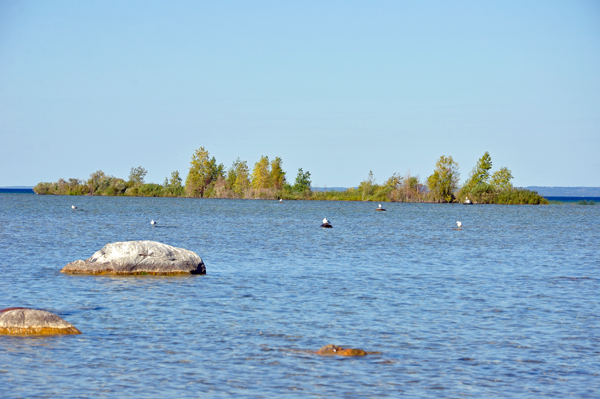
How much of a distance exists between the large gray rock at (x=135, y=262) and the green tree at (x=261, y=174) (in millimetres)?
124090

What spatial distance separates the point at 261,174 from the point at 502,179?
5235 cm

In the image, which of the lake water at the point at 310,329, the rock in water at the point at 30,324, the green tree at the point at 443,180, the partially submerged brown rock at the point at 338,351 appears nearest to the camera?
the lake water at the point at 310,329

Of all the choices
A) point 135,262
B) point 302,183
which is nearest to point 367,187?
point 302,183

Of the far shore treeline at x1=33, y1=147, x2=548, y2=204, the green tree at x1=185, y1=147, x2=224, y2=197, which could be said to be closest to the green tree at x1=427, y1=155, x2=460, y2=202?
the far shore treeline at x1=33, y1=147, x2=548, y2=204

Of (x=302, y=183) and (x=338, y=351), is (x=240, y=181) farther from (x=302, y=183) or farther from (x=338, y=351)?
(x=338, y=351)

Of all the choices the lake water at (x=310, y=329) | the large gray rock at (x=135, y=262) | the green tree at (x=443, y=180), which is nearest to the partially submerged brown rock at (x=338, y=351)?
the lake water at (x=310, y=329)

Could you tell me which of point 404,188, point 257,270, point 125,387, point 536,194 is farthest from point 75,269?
point 536,194

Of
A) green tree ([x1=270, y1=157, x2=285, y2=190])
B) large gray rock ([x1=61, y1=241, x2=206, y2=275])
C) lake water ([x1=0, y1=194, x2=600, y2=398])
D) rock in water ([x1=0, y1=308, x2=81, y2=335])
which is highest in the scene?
green tree ([x1=270, y1=157, x2=285, y2=190])

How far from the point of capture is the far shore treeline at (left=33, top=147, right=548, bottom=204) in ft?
433

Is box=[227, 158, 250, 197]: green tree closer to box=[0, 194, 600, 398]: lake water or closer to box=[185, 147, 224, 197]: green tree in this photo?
box=[185, 147, 224, 197]: green tree

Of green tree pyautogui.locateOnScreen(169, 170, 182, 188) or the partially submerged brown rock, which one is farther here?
green tree pyautogui.locateOnScreen(169, 170, 182, 188)

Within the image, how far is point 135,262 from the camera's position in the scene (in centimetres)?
2216

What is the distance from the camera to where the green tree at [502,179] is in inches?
5266

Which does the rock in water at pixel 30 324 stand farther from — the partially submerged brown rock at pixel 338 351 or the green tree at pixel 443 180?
the green tree at pixel 443 180
